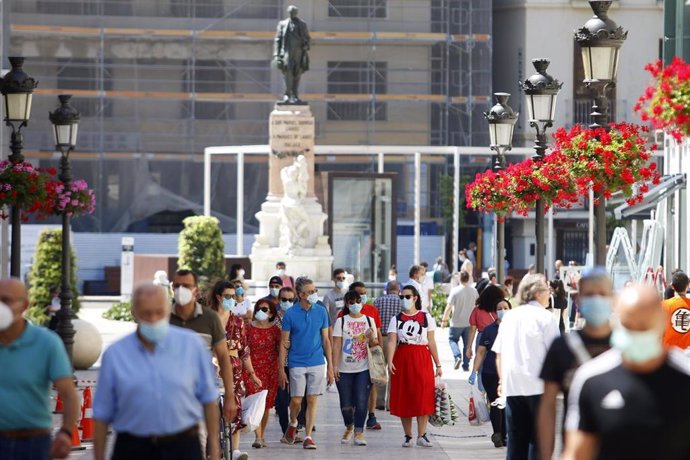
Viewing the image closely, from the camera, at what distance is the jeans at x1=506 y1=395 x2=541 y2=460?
1116 cm

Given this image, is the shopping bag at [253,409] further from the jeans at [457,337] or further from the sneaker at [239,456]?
the jeans at [457,337]

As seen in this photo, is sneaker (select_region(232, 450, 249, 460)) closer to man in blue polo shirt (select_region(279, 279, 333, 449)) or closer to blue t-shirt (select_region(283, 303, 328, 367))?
man in blue polo shirt (select_region(279, 279, 333, 449))

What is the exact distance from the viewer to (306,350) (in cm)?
1612

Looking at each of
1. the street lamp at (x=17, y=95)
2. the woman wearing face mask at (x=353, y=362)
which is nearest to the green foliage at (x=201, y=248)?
the street lamp at (x=17, y=95)

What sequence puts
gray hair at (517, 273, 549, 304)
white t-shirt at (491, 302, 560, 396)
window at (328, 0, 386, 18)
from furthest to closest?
window at (328, 0, 386, 18) → gray hair at (517, 273, 549, 304) → white t-shirt at (491, 302, 560, 396)

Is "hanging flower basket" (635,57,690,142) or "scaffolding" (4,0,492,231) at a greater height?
"scaffolding" (4,0,492,231)

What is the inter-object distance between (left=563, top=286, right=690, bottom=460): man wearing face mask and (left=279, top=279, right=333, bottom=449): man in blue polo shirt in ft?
30.3

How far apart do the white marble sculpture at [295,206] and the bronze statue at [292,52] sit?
82.1 inches

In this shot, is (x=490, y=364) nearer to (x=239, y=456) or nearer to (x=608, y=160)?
(x=608, y=160)

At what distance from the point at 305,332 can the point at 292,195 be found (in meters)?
23.2

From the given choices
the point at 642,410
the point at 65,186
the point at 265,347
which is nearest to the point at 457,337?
the point at 65,186

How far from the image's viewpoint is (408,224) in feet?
178

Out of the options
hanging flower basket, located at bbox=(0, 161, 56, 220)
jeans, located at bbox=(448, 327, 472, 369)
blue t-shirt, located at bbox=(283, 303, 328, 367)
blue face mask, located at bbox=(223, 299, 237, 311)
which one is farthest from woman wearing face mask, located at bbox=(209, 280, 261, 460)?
jeans, located at bbox=(448, 327, 472, 369)

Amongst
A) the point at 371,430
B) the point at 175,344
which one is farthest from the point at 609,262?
the point at 175,344
